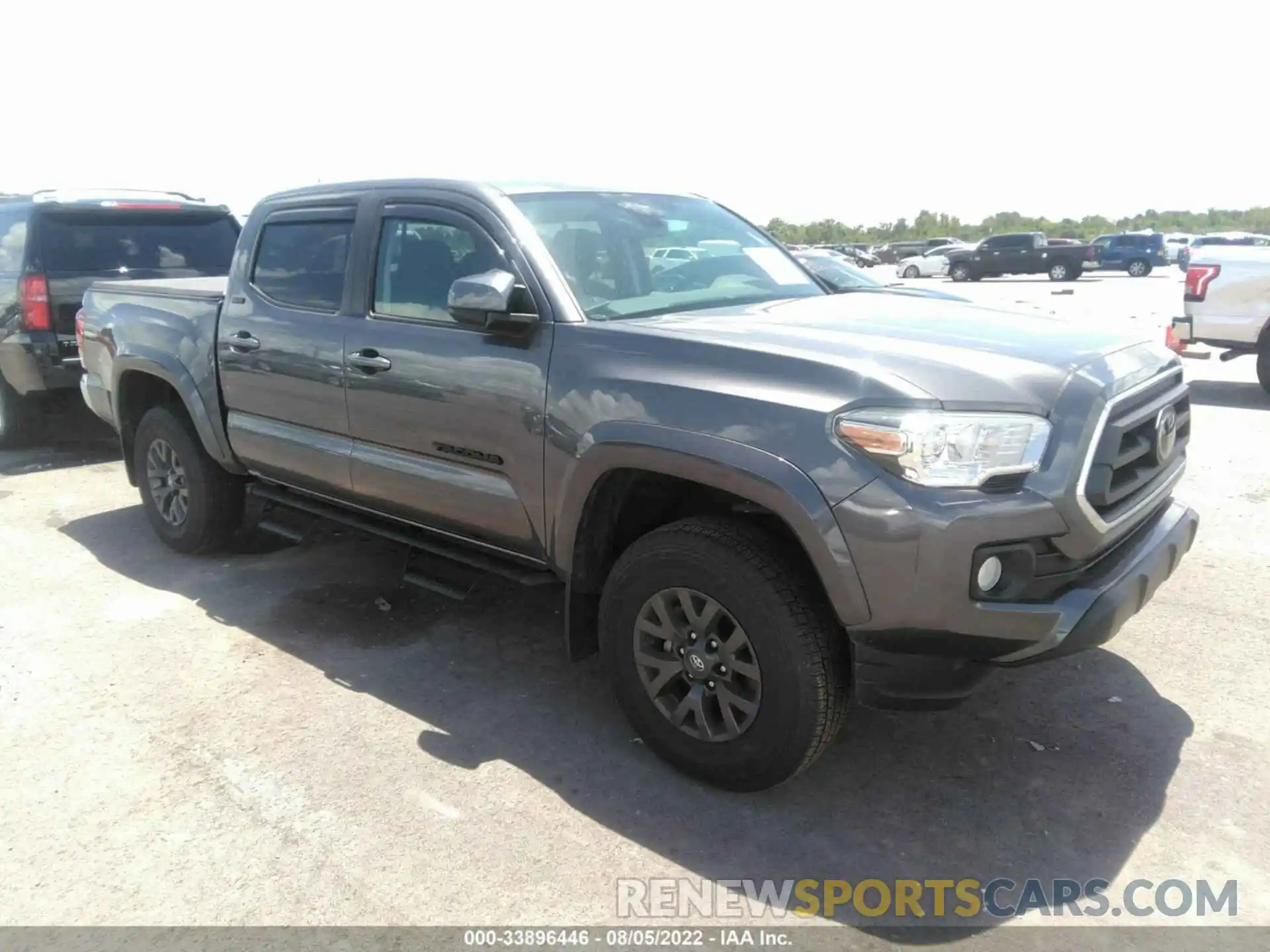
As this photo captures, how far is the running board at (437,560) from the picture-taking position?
3.90 metres

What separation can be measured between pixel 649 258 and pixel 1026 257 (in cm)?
3754

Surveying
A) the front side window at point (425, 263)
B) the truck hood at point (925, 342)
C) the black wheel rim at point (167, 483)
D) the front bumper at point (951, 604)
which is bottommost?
the black wheel rim at point (167, 483)

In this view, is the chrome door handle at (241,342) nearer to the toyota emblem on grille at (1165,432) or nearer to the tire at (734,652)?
the tire at (734,652)

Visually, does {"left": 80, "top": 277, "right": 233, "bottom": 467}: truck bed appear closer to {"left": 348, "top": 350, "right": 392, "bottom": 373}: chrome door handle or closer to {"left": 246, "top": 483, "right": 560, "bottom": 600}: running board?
{"left": 246, "top": 483, "right": 560, "bottom": 600}: running board

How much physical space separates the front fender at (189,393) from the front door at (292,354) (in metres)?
0.13

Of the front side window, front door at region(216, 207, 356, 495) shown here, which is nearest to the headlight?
the front side window

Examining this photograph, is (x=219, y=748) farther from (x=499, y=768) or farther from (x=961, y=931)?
(x=961, y=931)

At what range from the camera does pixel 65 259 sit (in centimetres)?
759

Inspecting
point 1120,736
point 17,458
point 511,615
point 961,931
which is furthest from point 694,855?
point 17,458

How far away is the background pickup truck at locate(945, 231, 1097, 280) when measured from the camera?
121ft

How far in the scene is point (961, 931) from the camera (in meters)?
2.65

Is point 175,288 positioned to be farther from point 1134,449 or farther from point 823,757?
point 1134,449

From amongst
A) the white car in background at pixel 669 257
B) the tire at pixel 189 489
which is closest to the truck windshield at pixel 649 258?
the white car in background at pixel 669 257

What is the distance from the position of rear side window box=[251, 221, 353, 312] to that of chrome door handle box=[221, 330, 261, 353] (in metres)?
0.23
